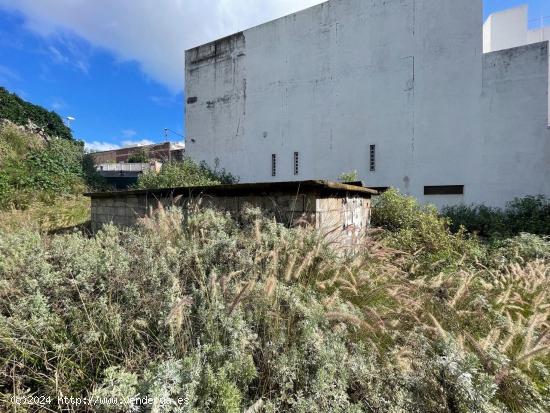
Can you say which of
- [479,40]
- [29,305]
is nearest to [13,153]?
[29,305]

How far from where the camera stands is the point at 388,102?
1061cm

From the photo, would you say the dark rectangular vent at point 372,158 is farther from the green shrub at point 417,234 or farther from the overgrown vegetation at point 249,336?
the overgrown vegetation at point 249,336

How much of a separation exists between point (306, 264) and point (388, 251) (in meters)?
1.33

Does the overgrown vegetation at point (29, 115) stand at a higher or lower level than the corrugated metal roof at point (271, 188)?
higher

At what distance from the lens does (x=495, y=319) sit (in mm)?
2377

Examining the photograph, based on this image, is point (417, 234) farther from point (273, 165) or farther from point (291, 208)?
point (273, 165)

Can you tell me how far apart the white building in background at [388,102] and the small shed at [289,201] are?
5659 mm

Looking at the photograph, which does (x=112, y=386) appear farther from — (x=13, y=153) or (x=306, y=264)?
(x=13, y=153)

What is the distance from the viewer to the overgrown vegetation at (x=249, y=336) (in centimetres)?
159

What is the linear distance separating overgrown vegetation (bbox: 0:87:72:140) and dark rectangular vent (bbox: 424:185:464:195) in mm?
18810

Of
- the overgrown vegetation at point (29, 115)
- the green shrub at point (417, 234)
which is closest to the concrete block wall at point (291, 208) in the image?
the green shrub at point (417, 234)

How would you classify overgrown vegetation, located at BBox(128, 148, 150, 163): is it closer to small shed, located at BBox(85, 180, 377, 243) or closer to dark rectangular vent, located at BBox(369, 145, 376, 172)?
dark rectangular vent, located at BBox(369, 145, 376, 172)

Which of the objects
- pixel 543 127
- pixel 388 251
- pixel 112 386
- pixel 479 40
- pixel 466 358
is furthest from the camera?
pixel 479 40

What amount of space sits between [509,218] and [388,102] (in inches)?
197
